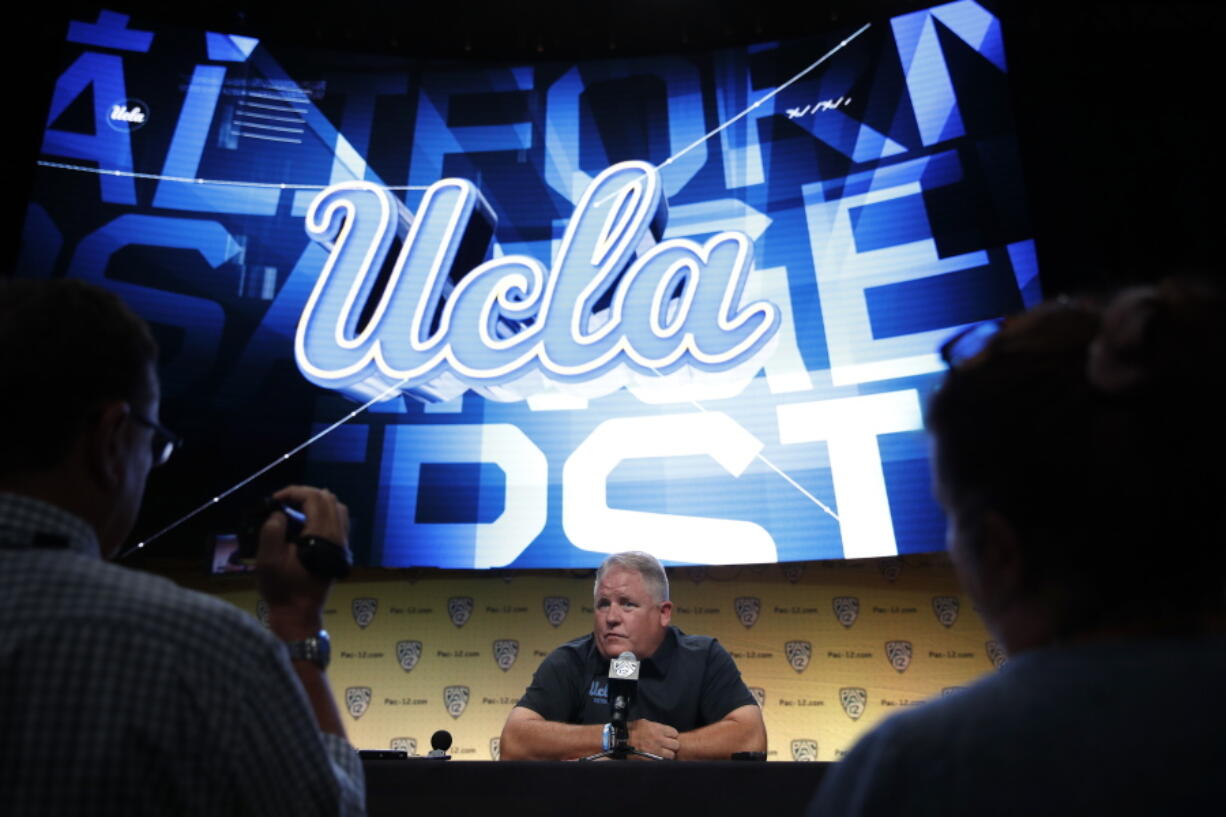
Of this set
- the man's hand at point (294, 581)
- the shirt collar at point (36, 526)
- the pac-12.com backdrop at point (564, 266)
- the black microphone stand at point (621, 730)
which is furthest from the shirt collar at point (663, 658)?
the shirt collar at point (36, 526)

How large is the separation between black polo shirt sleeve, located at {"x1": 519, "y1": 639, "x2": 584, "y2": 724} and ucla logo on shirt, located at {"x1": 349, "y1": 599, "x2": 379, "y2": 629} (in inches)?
85.4

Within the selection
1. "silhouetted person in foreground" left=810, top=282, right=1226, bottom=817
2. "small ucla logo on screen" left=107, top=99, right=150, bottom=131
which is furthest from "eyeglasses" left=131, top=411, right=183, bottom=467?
"small ucla logo on screen" left=107, top=99, right=150, bottom=131

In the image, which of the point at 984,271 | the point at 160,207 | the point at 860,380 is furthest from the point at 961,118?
the point at 160,207

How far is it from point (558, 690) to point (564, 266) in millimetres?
2479

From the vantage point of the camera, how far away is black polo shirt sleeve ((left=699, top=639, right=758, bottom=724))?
338 centimetres

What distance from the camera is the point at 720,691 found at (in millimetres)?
3424

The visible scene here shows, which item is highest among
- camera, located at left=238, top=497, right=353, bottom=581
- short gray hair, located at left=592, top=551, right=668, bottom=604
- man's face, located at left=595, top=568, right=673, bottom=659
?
short gray hair, located at left=592, top=551, right=668, bottom=604

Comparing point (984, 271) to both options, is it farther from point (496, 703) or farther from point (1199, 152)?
point (496, 703)

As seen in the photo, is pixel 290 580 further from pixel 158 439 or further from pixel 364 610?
pixel 364 610

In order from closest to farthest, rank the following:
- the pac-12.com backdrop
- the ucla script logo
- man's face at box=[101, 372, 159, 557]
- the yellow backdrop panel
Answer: man's face at box=[101, 372, 159, 557] → the pac-12.com backdrop → the ucla script logo → the yellow backdrop panel

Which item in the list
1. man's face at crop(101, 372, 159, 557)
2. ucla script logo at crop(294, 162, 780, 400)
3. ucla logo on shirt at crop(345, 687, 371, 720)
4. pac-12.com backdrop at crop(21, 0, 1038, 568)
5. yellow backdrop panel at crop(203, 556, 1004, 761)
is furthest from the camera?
ucla logo on shirt at crop(345, 687, 371, 720)

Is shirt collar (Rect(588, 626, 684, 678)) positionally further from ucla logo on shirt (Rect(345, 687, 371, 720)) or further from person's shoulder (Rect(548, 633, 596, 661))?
ucla logo on shirt (Rect(345, 687, 371, 720))

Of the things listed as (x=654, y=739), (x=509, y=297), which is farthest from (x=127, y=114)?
(x=654, y=739)

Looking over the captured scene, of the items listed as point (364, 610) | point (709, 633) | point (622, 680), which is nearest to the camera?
point (622, 680)
